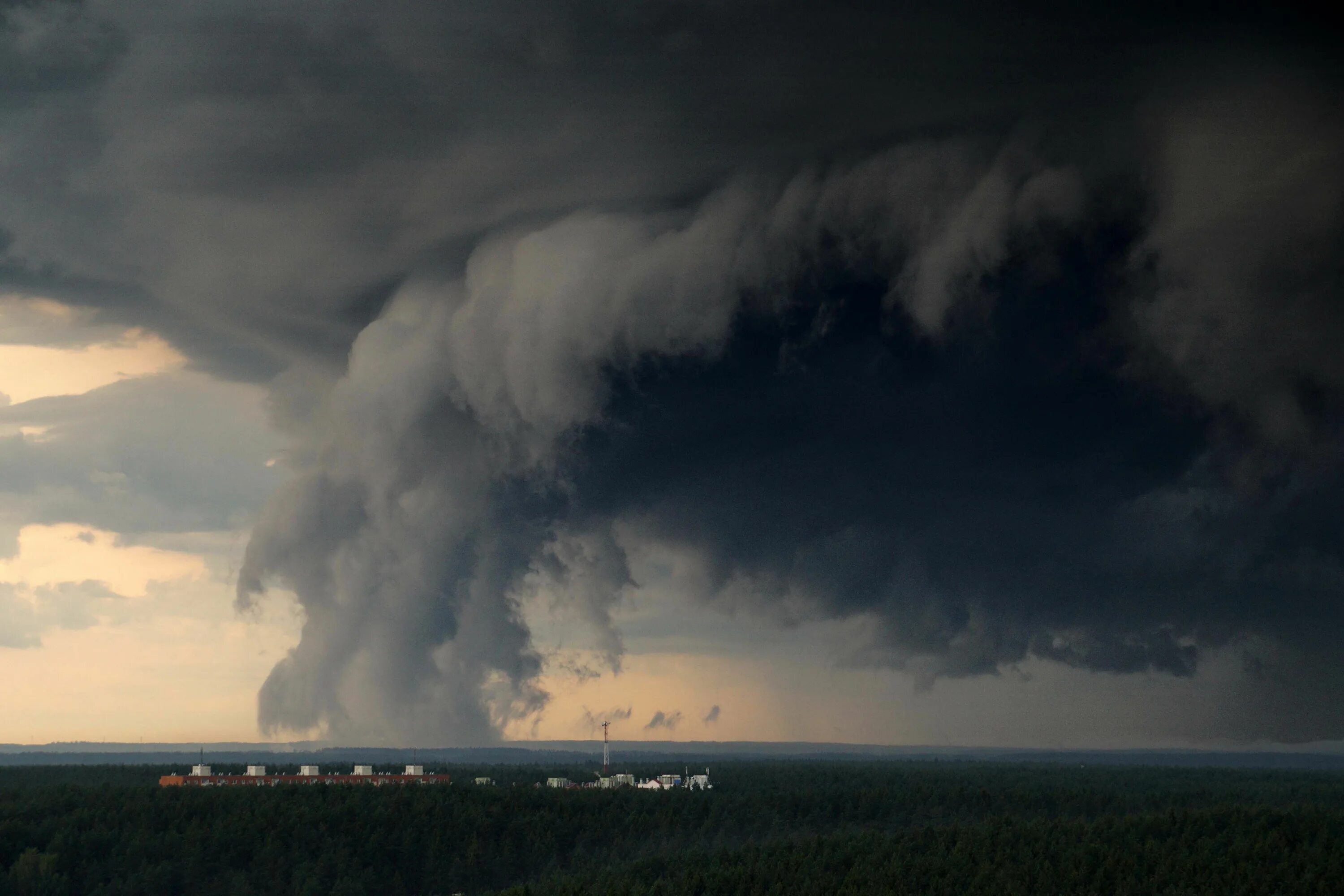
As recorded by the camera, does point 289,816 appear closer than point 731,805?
Yes

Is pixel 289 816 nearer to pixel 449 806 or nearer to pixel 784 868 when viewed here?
pixel 449 806

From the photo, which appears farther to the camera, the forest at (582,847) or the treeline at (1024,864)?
the forest at (582,847)

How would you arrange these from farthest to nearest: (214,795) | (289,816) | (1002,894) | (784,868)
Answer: (214,795), (289,816), (784,868), (1002,894)

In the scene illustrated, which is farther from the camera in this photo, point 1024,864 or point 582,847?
point 582,847

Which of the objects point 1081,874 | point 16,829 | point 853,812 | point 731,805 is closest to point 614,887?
point 1081,874

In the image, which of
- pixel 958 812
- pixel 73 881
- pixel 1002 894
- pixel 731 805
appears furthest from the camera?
pixel 958 812

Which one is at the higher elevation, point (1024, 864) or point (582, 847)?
point (1024, 864)

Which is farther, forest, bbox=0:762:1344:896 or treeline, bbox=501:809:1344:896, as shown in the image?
forest, bbox=0:762:1344:896
